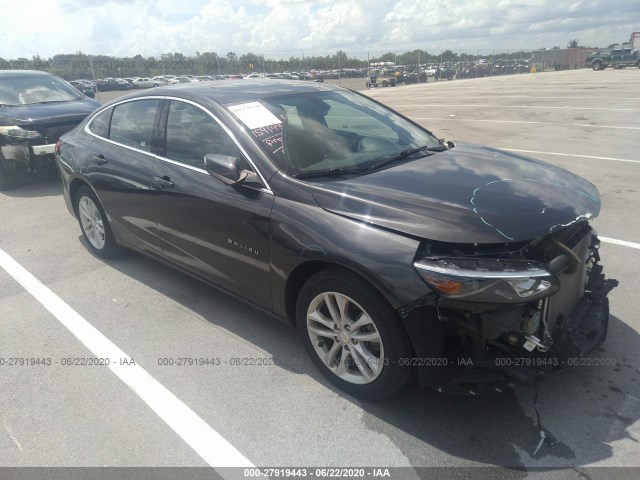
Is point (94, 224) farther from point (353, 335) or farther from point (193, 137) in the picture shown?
point (353, 335)

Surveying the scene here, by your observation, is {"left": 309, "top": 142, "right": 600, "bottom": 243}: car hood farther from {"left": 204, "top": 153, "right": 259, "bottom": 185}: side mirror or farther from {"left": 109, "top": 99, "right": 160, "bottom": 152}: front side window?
{"left": 109, "top": 99, "right": 160, "bottom": 152}: front side window

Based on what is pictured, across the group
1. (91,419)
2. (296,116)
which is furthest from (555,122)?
(91,419)

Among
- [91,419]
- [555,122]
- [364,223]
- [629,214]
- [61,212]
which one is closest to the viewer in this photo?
[364,223]

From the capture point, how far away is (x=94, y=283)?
175 inches

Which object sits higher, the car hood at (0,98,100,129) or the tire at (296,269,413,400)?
the car hood at (0,98,100,129)

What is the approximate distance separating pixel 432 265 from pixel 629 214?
4.40 m

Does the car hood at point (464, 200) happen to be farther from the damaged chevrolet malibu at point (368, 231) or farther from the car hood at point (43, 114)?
the car hood at point (43, 114)

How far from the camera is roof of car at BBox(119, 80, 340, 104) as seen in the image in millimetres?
3555

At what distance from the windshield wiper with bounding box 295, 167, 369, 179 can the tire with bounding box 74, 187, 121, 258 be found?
8.32 ft

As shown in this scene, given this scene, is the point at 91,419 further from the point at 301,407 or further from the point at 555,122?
the point at 555,122

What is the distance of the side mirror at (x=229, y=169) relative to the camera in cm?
299

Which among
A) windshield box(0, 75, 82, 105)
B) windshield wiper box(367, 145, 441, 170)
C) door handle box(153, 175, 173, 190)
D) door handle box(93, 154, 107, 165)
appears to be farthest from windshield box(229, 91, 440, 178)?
windshield box(0, 75, 82, 105)

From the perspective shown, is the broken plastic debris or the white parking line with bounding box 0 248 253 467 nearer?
the broken plastic debris

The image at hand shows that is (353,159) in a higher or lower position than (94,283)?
higher
